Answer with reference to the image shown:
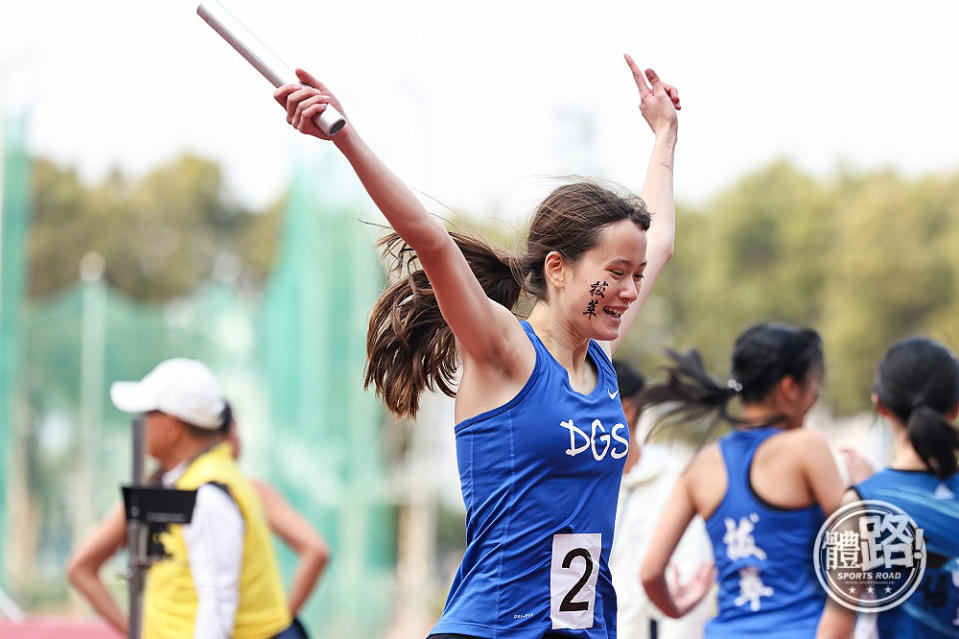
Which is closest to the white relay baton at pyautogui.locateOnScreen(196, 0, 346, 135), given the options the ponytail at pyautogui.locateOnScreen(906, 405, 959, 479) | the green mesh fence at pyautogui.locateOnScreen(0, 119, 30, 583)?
the ponytail at pyautogui.locateOnScreen(906, 405, 959, 479)

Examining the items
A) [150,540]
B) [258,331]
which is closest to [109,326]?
[258,331]

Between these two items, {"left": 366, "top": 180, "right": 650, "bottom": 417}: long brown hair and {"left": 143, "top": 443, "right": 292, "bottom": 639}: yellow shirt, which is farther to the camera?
{"left": 143, "top": 443, "right": 292, "bottom": 639}: yellow shirt

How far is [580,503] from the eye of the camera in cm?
281

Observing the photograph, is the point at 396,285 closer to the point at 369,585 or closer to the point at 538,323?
the point at 538,323

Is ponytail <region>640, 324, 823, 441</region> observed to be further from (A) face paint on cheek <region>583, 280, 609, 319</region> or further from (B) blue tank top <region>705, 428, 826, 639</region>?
(A) face paint on cheek <region>583, 280, 609, 319</region>

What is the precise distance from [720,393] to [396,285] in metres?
2.37

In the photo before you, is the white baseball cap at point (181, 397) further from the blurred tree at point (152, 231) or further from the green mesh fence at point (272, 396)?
the blurred tree at point (152, 231)

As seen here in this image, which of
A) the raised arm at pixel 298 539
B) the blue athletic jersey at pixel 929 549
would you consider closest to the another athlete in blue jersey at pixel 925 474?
the blue athletic jersey at pixel 929 549

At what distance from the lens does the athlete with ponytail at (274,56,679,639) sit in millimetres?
2738

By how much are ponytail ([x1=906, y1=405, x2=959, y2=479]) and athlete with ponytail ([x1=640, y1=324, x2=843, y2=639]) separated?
0.48 m

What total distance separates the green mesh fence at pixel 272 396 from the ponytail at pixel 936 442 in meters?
11.9

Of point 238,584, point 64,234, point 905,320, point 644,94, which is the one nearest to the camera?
point 644,94

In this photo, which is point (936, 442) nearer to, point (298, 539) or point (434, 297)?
point (434, 297)

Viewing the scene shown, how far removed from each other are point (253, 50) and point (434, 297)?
762 mm
